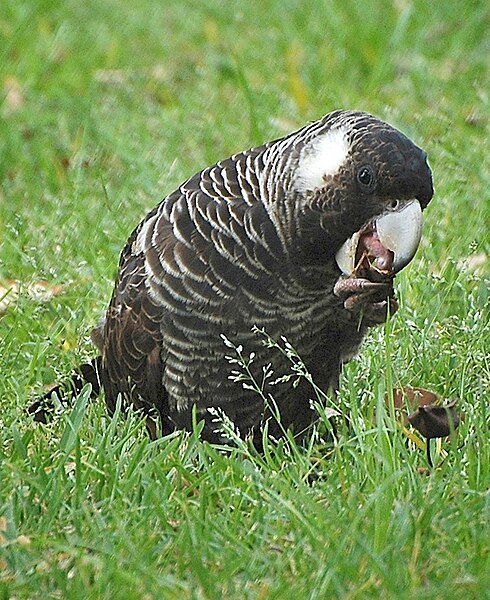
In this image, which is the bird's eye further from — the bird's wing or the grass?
the grass

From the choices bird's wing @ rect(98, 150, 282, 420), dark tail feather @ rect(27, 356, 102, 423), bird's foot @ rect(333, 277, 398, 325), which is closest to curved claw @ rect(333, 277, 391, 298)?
bird's foot @ rect(333, 277, 398, 325)

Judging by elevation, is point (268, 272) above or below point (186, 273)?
below

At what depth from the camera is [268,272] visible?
3.39m

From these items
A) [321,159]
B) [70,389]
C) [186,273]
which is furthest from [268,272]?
[70,389]

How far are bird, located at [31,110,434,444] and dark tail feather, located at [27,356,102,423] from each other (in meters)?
0.17

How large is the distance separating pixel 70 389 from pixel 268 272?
2.42ft

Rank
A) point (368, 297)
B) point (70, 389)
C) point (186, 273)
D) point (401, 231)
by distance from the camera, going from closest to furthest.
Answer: point (401, 231) < point (368, 297) < point (186, 273) < point (70, 389)

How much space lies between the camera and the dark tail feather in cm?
354

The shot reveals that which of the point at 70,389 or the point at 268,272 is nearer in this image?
the point at 268,272

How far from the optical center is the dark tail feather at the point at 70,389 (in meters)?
3.54

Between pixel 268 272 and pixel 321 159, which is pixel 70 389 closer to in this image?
pixel 268 272

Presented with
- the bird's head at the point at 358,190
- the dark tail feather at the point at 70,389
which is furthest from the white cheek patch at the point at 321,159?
the dark tail feather at the point at 70,389

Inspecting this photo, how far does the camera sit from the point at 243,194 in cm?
347

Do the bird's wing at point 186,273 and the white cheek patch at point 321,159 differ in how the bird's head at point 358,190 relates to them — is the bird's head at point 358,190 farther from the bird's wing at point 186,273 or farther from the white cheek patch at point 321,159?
the bird's wing at point 186,273
